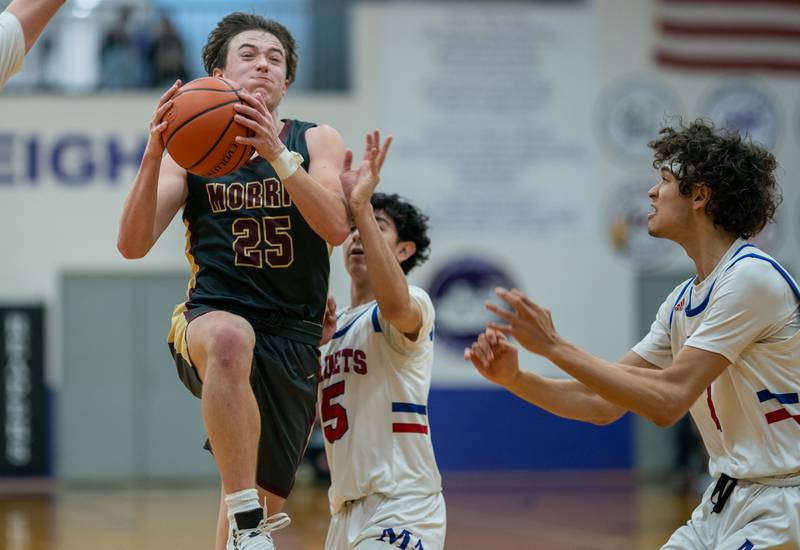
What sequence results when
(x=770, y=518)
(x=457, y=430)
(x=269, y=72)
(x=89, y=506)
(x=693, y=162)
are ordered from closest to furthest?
(x=770, y=518)
(x=693, y=162)
(x=269, y=72)
(x=89, y=506)
(x=457, y=430)

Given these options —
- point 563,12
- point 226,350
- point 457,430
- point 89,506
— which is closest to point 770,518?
point 226,350

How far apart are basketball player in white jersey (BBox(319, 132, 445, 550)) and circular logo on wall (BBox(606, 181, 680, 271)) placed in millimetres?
11007

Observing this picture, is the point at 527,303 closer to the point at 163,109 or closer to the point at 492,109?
the point at 163,109

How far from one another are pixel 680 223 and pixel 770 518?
1.11 metres

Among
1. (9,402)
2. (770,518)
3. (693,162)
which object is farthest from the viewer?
(9,402)

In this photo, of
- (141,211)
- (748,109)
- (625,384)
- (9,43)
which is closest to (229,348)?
(141,211)

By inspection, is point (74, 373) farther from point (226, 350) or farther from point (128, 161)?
point (226, 350)

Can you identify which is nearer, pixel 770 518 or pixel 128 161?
pixel 770 518

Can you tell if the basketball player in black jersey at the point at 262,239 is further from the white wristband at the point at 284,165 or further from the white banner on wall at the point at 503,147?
the white banner on wall at the point at 503,147

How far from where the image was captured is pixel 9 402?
14.1m

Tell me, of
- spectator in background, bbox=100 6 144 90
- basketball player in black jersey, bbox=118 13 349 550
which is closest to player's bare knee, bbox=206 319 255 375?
basketball player in black jersey, bbox=118 13 349 550

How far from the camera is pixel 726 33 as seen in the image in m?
15.4

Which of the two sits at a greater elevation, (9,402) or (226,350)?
(226,350)

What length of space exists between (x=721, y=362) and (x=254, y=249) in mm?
1802
